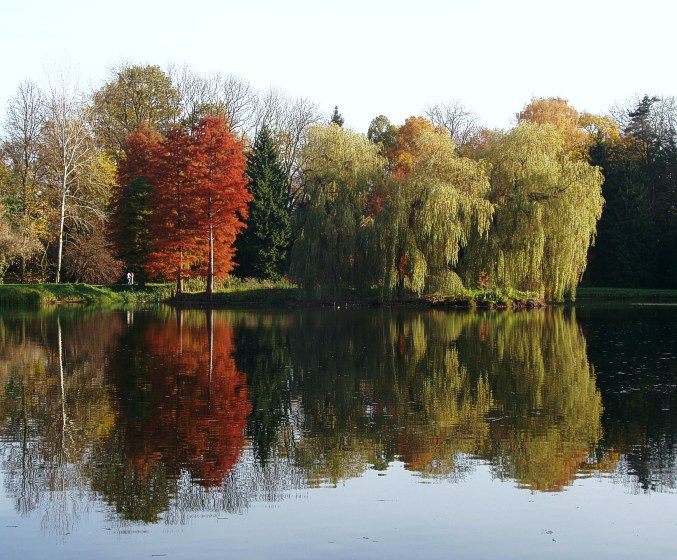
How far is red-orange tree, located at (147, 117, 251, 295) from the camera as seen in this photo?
1762 inches

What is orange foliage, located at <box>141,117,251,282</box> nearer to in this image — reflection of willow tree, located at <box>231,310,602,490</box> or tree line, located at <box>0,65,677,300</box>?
tree line, located at <box>0,65,677,300</box>

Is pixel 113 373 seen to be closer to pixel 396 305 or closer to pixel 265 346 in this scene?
pixel 265 346

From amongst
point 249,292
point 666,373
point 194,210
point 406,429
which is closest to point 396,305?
point 249,292

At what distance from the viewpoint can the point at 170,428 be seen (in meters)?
12.4

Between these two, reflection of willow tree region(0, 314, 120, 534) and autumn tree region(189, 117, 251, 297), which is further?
autumn tree region(189, 117, 251, 297)

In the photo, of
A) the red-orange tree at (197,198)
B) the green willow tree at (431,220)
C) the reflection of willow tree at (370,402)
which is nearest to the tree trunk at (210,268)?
A: the red-orange tree at (197,198)

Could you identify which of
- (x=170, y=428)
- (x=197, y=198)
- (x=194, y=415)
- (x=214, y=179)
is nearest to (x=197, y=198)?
(x=197, y=198)

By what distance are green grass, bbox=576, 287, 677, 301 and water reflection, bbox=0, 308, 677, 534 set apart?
100ft

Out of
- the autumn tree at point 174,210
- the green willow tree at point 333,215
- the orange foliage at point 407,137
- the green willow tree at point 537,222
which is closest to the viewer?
the green willow tree at point 537,222

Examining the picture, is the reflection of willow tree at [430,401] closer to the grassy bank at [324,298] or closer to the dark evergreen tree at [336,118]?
the grassy bank at [324,298]

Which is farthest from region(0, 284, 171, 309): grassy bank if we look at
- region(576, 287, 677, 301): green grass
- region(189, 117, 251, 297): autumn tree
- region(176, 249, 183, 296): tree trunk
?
region(576, 287, 677, 301): green grass

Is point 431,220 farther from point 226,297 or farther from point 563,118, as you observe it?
point 563,118

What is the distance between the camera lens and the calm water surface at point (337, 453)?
808 cm

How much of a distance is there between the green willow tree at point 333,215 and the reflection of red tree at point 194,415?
1861 cm
